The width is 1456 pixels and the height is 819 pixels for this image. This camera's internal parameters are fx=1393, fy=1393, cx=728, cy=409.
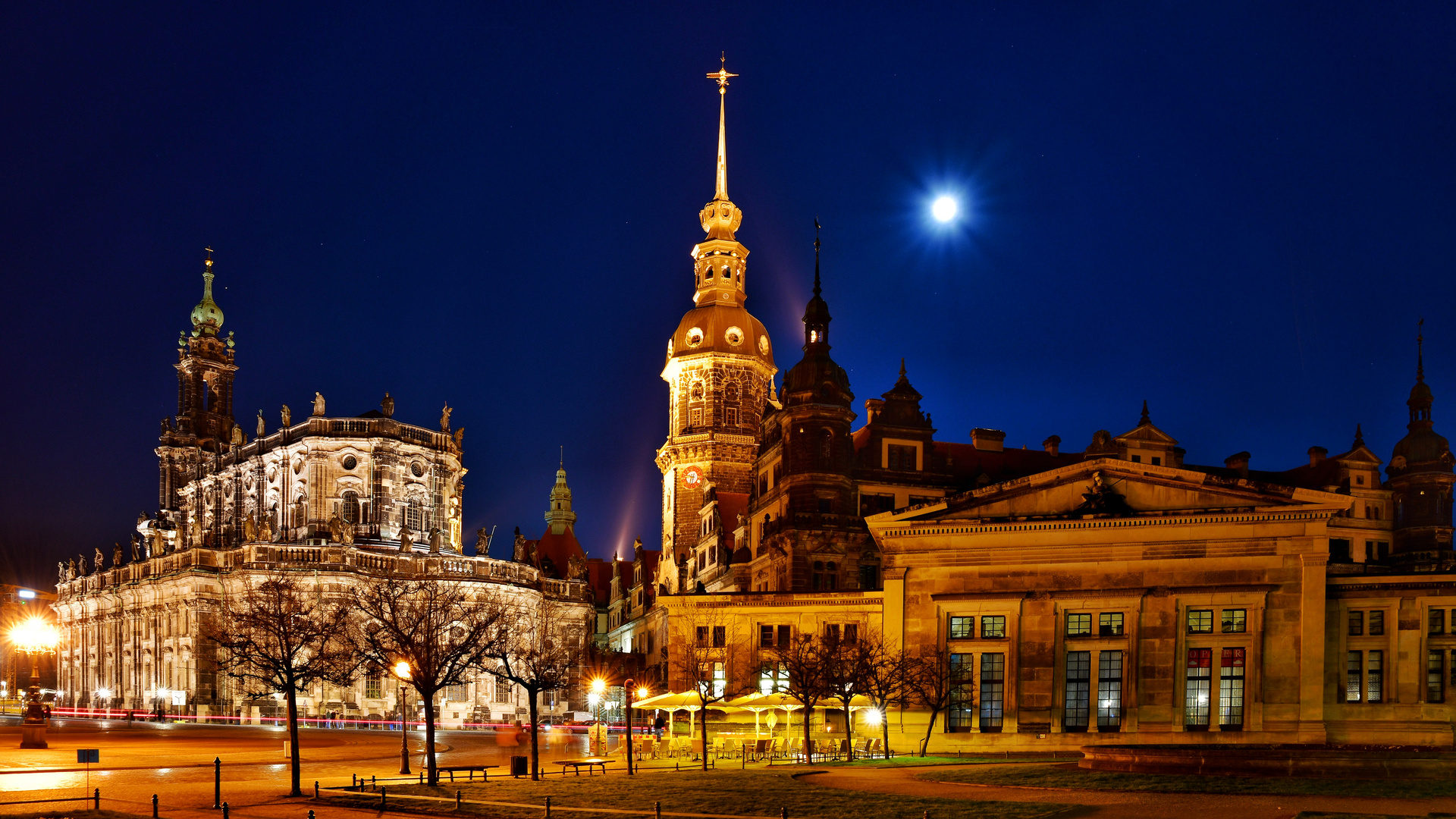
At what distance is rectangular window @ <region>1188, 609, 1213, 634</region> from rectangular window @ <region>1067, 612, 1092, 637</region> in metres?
4.06

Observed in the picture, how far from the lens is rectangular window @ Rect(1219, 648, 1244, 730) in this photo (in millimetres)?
57062

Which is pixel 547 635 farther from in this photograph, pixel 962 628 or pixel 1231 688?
pixel 1231 688

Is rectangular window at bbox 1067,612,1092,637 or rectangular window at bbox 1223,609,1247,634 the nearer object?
rectangular window at bbox 1223,609,1247,634

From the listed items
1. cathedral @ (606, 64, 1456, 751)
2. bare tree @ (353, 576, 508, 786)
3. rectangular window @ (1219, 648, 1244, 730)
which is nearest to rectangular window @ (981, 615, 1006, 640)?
cathedral @ (606, 64, 1456, 751)

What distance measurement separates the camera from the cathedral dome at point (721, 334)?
365 feet

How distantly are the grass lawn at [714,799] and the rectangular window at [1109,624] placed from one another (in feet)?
68.5

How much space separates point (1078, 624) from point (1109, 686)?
2.83m

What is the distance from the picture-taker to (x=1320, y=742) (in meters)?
54.9

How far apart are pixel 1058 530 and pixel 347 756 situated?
31.0m

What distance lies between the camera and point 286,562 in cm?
9112

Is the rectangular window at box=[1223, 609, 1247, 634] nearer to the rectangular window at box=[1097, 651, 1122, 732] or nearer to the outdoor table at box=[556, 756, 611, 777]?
the rectangular window at box=[1097, 651, 1122, 732]

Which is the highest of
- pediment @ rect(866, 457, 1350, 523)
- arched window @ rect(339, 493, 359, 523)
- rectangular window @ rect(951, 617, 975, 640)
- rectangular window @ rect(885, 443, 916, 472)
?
rectangular window @ rect(885, 443, 916, 472)

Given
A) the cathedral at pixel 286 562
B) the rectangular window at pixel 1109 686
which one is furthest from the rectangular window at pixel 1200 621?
the cathedral at pixel 286 562

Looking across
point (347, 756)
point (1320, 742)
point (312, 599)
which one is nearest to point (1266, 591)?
point (1320, 742)
